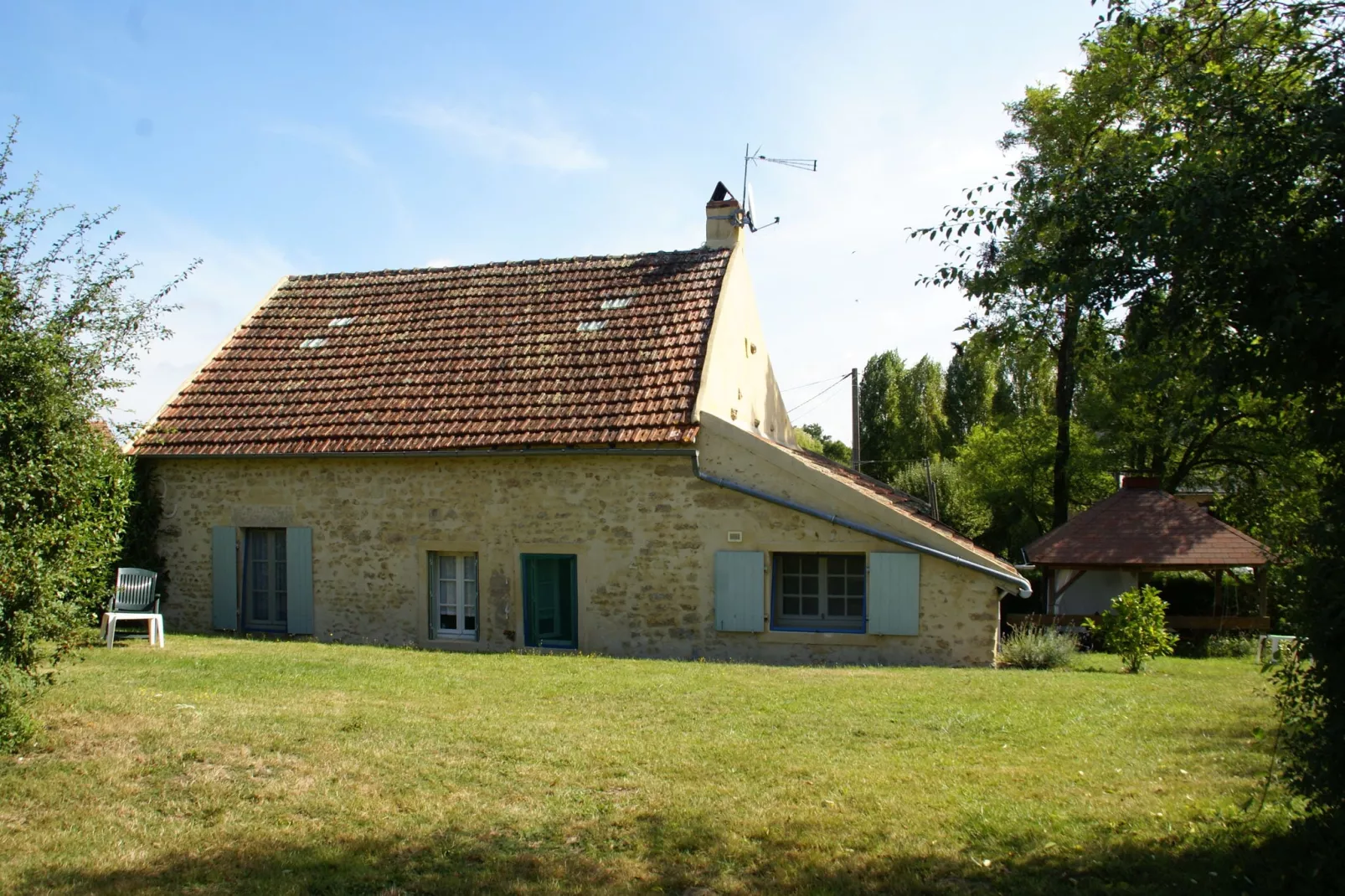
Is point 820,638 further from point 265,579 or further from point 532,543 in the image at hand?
point 265,579

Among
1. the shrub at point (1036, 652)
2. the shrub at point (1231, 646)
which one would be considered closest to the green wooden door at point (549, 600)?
the shrub at point (1036, 652)

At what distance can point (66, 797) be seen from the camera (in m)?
6.45

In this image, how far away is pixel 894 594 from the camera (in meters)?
14.0

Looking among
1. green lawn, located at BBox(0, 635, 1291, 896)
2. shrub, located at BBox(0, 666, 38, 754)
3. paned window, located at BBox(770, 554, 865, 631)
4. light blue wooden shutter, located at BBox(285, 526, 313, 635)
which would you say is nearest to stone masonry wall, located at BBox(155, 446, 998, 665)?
light blue wooden shutter, located at BBox(285, 526, 313, 635)

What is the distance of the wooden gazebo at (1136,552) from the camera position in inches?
764

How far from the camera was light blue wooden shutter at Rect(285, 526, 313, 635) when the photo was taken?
52.9 ft

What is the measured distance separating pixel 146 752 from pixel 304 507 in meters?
9.31

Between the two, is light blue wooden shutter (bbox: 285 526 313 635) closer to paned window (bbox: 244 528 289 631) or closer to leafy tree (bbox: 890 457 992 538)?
paned window (bbox: 244 528 289 631)

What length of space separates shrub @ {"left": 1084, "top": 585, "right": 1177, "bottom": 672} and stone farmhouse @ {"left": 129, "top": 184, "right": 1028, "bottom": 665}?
79.0 inches

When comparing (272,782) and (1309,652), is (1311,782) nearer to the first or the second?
(1309,652)

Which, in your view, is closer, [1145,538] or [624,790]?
[624,790]

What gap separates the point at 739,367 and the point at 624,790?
453 inches

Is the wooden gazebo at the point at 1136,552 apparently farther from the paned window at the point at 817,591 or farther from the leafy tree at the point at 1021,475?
the paned window at the point at 817,591

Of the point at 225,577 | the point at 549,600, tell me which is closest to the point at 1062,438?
the point at 549,600
